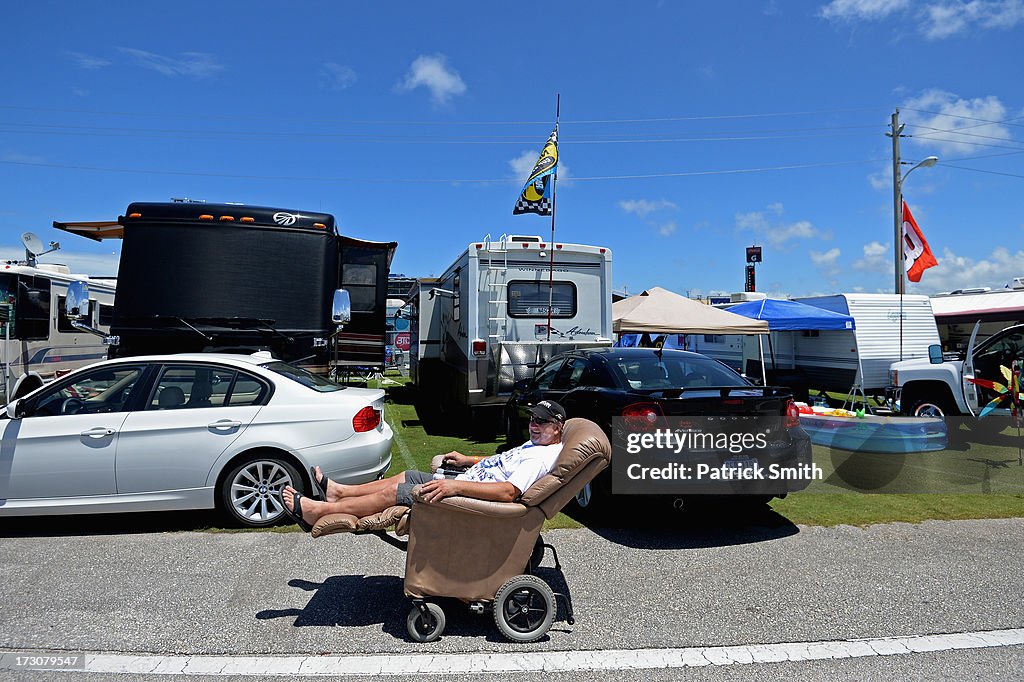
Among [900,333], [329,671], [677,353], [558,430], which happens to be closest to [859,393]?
[900,333]

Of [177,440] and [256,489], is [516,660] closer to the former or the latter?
[256,489]

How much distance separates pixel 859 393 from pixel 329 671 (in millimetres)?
15314

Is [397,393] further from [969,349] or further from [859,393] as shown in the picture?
[969,349]

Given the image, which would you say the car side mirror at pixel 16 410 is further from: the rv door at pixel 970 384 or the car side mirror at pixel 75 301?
the rv door at pixel 970 384

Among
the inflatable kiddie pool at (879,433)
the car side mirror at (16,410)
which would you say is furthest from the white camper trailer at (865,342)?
the car side mirror at (16,410)

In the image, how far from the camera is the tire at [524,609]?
385cm

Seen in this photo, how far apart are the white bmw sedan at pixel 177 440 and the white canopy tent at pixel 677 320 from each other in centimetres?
639

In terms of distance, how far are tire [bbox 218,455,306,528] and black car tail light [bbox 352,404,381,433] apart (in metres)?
0.61

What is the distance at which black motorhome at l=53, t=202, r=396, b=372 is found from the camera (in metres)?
8.32

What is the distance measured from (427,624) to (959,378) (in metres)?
9.94

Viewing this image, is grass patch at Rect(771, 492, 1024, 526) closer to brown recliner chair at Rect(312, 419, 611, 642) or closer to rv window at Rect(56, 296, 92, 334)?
brown recliner chair at Rect(312, 419, 611, 642)

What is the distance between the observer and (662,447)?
5.61 meters

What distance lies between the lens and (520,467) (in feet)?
13.8

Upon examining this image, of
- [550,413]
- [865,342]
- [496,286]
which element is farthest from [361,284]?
[865,342]
